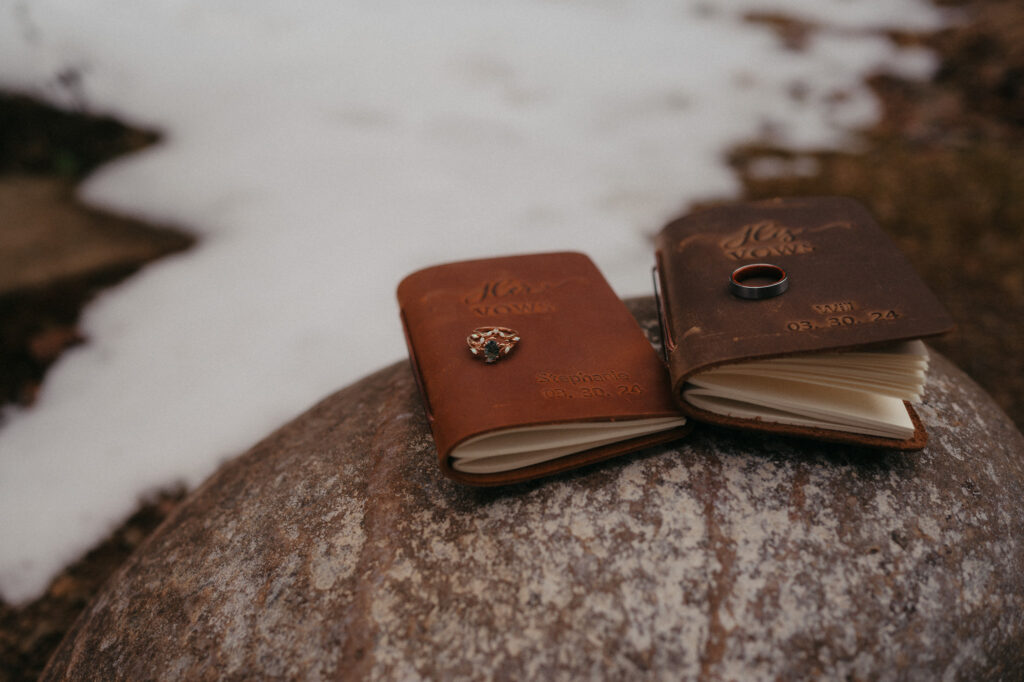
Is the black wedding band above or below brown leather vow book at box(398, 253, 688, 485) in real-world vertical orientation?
above

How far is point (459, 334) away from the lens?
1561mm

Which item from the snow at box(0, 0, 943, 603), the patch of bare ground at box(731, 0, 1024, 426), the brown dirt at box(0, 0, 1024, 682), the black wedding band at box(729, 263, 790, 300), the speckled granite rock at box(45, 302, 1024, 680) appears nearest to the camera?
the speckled granite rock at box(45, 302, 1024, 680)

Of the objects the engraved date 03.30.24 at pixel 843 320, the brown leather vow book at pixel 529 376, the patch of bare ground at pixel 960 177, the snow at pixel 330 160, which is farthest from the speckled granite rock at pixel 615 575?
the patch of bare ground at pixel 960 177

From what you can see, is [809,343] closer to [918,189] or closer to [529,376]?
[529,376]

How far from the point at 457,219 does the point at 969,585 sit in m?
3.17

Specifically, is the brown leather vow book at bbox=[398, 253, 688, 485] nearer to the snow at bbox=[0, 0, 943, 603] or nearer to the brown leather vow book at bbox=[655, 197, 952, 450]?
the brown leather vow book at bbox=[655, 197, 952, 450]

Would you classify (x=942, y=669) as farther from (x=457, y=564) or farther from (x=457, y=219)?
(x=457, y=219)

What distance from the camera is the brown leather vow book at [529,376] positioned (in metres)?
1.33

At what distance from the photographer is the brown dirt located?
2.48m

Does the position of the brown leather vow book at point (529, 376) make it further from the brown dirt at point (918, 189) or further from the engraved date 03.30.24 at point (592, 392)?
the brown dirt at point (918, 189)

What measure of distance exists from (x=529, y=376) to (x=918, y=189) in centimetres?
371

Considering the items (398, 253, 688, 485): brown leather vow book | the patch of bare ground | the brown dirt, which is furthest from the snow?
(398, 253, 688, 485): brown leather vow book

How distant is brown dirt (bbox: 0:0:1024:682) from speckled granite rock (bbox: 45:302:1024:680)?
984 mm

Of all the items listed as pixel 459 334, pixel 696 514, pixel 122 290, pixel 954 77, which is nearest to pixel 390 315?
pixel 122 290
